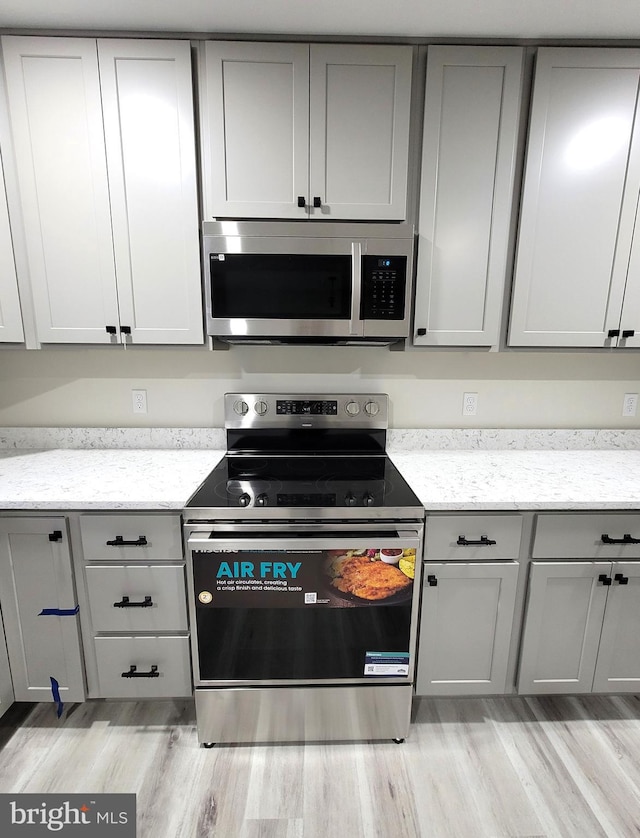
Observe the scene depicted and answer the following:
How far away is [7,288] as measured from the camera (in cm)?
168

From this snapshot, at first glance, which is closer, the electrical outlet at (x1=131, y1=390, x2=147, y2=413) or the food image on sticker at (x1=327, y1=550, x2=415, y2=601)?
the food image on sticker at (x1=327, y1=550, x2=415, y2=601)

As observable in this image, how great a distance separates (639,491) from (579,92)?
1486mm

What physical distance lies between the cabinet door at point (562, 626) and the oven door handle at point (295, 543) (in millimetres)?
572

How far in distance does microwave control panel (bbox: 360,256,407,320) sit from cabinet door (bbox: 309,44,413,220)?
0.18 meters

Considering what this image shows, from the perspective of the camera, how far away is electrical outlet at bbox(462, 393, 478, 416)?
210cm

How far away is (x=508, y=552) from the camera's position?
1.57m

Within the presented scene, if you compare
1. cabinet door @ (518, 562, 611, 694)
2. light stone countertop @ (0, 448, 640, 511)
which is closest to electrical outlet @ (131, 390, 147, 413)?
light stone countertop @ (0, 448, 640, 511)

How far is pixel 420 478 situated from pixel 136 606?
116 centimetres

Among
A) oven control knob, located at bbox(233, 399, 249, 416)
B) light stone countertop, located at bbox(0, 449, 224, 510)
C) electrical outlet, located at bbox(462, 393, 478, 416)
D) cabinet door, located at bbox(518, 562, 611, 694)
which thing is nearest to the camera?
light stone countertop, located at bbox(0, 449, 224, 510)

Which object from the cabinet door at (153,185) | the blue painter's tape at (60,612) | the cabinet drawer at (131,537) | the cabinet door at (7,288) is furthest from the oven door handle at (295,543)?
the cabinet door at (7,288)

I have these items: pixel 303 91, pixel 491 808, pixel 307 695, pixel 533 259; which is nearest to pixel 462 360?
pixel 533 259

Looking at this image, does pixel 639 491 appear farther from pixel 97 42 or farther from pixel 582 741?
pixel 97 42

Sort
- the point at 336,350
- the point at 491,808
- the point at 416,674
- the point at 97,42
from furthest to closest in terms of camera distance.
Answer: the point at 336,350 < the point at 416,674 < the point at 97,42 < the point at 491,808

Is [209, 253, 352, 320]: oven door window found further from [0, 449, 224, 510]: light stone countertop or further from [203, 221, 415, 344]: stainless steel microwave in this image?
[0, 449, 224, 510]: light stone countertop
